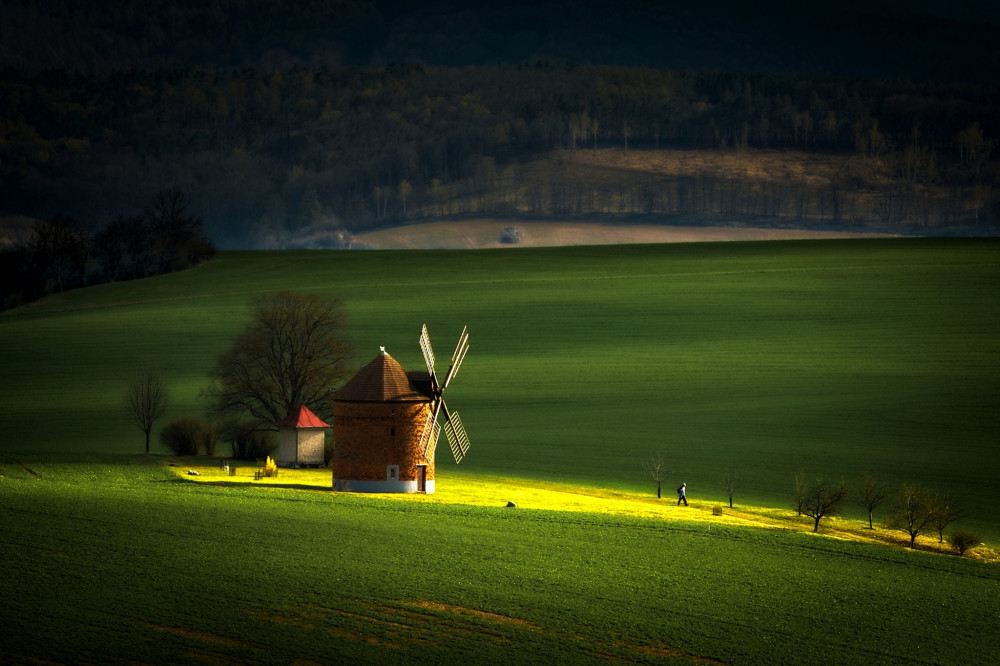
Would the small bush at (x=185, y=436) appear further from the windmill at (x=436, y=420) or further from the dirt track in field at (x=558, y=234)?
the dirt track in field at (x=558, y=234)

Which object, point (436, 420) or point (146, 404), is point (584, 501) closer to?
point (436, 420)

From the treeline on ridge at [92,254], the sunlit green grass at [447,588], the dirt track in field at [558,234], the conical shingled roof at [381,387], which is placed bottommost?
the sunlit green grass at [447,588]

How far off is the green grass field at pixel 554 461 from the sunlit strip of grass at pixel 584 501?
1.76m

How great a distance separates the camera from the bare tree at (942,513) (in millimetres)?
42781

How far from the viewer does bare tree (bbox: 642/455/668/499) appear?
173ft

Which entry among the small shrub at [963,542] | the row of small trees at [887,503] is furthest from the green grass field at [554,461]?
the small shrub at [963,542]

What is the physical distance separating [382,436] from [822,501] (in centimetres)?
1655

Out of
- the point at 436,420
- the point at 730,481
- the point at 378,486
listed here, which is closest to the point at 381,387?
the point at 436,420

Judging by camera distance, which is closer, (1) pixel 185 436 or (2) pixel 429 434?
(2) pixel 429 434

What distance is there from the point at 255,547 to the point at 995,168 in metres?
160

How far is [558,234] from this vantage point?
16025 centimetres

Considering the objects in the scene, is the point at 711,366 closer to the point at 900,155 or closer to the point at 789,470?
the point at 789,470

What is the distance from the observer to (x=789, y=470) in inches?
2157

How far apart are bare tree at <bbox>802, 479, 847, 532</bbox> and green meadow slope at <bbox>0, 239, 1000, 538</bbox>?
346 cm
